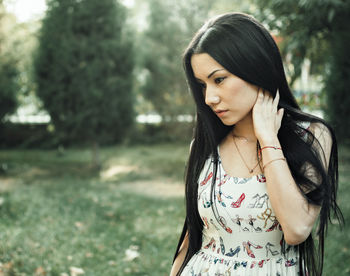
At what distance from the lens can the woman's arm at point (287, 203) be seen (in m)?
1.55

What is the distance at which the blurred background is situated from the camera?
421 centimetres

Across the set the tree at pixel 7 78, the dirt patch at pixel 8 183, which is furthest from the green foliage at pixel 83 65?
the tree at pixel 7 78

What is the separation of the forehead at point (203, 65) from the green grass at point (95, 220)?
9.38ft

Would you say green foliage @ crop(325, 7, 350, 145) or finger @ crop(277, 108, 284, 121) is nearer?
finger @ crop(277, 108, 284, 121)

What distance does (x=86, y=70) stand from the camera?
10031mm

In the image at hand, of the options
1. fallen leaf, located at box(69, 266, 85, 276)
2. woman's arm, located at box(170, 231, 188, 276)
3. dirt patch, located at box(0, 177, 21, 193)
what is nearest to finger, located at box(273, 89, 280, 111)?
woman's arm, located at box(170, 231, 188, 276)

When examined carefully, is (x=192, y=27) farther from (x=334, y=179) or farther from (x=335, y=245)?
(x=334, y=179)

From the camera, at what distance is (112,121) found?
10383 millimetres

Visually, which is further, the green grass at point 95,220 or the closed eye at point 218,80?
the green grass at point 95,220

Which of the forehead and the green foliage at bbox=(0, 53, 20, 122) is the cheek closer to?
the forehead

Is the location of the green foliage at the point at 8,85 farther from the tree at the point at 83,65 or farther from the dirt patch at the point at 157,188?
the dirt patch at the point at 157,188

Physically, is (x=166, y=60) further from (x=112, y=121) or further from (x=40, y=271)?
(x=40, y=271)

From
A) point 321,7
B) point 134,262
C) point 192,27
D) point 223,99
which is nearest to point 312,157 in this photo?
point 223,99

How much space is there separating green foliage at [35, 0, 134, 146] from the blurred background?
0.03m
